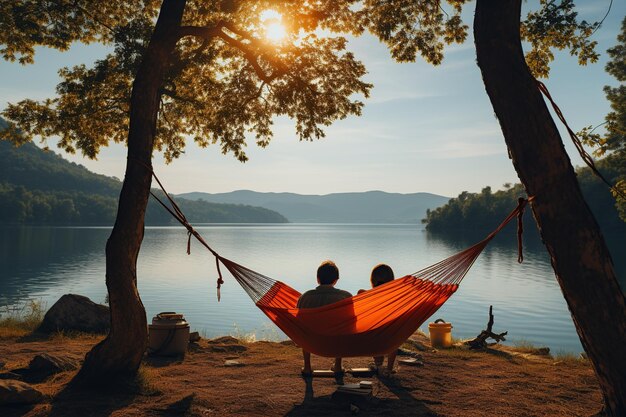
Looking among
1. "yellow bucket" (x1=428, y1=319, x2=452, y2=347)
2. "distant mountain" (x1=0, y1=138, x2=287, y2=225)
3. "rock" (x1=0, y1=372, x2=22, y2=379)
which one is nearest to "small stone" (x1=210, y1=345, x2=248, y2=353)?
"rock" (x1=0, y1=372, x2=22, y2=379)

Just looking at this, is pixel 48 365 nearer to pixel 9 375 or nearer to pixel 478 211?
pixel 9 375

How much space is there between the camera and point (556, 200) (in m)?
3.72

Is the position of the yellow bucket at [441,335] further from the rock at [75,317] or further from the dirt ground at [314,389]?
the rock at [75,317]

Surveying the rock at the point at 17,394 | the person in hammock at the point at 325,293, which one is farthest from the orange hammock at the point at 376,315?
the rock at the point at 17,394

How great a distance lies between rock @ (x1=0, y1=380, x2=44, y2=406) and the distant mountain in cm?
10471

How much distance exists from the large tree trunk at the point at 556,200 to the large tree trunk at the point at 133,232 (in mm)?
3625

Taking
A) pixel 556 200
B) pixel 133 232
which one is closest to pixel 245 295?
pixel 133 232

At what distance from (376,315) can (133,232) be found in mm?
2822

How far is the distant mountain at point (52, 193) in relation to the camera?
324 ft

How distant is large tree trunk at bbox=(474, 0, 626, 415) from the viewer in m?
3.57

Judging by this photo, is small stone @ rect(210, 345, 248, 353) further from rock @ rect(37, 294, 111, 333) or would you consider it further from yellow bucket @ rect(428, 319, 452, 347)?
yellow bucket @ rect(428, 319, 452, 347)

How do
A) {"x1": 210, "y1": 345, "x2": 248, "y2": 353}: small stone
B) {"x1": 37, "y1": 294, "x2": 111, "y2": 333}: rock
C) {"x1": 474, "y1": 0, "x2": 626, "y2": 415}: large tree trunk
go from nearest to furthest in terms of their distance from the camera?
{"x1": 474, "y1": 0, "x2": 626, "y2": 415}: large tree trunk < {"x1": 210, "y1": 345, "x2": 248, "y2": 353}: small stone < {"x1": 37, "y1": 294, "x2": 111, "y2": 333}: rock

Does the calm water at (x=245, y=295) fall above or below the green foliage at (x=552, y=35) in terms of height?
below

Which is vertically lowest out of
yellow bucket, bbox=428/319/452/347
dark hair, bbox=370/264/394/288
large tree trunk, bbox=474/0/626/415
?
yellow bucket, bbox=428/319/452/347
